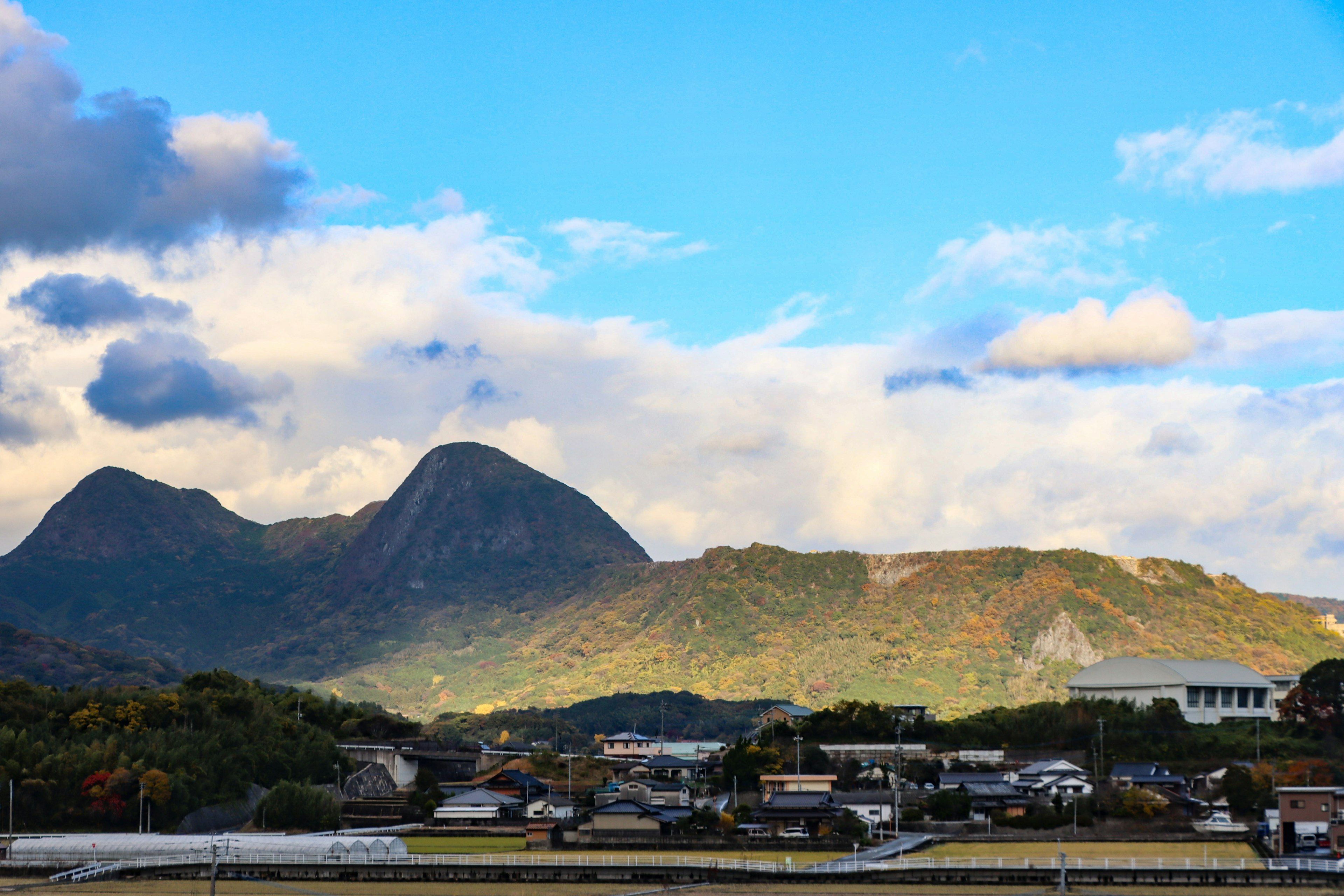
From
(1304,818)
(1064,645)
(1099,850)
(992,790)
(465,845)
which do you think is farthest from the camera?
(1064,645)

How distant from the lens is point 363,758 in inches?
3012

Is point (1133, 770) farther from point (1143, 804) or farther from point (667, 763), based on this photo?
point (667, 763)

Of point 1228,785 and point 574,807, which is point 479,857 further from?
point 1228,785

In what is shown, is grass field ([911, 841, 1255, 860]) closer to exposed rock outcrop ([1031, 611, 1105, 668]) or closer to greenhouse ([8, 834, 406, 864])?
greenhouse ([8, 834, 406, 864])

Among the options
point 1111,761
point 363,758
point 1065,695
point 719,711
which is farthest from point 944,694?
point 363,758

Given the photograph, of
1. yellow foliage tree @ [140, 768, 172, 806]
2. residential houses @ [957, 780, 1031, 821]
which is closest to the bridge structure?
residential houses @ [957, 780, 1031, 821]

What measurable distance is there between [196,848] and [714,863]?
18799 mm

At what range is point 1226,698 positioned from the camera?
79.9 meters

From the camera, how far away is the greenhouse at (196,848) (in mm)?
43969

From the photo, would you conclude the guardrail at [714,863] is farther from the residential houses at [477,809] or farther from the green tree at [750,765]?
the green tree at [750,765]

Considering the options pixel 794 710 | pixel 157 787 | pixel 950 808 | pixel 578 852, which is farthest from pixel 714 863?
pixel 794 710

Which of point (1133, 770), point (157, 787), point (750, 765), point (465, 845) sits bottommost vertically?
point (465, 845)

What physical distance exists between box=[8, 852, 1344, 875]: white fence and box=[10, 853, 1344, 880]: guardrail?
3 centimetres

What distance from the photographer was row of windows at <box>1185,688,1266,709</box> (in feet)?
257
